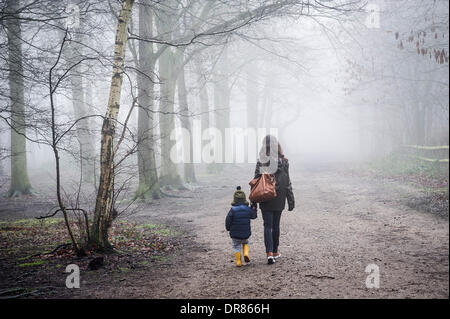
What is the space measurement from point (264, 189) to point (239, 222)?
0.69 m

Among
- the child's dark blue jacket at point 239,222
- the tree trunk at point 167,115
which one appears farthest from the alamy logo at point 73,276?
the tree trunk at point 167,115

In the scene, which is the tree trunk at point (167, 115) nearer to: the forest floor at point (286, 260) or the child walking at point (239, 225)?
the forest floor at point (286, 260)

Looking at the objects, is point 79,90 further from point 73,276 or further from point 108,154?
point 73,276

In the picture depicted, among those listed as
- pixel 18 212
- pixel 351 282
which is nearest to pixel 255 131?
pixel 18 212

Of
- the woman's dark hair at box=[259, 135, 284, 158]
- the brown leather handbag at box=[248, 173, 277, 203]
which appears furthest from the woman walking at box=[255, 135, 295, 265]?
the brown leather handbag at box=[248, 173, 277, 203]

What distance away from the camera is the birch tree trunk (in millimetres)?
6184

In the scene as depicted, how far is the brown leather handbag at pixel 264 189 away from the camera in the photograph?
5.71 m

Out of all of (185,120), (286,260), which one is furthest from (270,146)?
(185,120)

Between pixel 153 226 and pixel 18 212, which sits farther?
pixel 18 212
